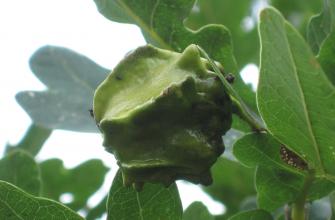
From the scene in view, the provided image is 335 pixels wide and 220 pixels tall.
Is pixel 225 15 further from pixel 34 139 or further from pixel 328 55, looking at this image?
pixel 328 55

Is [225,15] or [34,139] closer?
[34,139]

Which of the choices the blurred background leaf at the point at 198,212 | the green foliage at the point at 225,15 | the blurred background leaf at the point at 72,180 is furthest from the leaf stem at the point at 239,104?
the green foliage at the point at 225,15

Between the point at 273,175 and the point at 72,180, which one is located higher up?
the point at 273,175

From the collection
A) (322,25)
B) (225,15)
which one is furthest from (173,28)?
(225,15)

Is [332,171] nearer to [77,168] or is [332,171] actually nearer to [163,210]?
[163,210]

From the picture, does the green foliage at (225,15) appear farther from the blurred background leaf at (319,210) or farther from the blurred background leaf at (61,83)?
the blurred background leaf at (319,210)

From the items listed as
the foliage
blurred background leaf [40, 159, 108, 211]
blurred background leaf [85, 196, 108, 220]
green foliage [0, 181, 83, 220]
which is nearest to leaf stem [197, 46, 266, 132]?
the foliage

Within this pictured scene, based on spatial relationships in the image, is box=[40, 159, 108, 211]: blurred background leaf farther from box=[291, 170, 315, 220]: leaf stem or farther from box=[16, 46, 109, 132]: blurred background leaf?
box=[291, 170, 315, 220]: leaf stem
